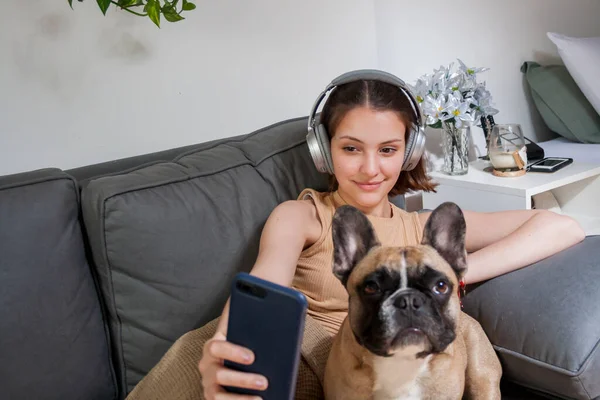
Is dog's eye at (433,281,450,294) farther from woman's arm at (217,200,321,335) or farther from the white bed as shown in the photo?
the white bed

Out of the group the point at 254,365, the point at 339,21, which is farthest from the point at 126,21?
the point at 254,365

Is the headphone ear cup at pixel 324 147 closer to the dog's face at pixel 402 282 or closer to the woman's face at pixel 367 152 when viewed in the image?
the woman's face at pixel 367 152

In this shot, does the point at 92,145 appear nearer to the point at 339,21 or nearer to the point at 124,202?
the point at 124,202

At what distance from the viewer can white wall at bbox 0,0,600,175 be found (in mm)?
1439

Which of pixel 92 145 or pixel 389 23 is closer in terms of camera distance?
pixel 92 145

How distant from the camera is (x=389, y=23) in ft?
6.95

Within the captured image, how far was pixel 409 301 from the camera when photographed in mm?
841

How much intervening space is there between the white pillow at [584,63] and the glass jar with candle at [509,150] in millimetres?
649

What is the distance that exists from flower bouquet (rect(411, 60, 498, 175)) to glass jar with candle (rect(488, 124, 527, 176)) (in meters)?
0.10

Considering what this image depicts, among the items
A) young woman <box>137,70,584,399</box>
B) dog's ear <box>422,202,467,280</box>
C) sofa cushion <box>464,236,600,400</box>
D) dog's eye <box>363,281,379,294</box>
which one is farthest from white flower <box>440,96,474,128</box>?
dog's eye <box>363,281,379,294</box>

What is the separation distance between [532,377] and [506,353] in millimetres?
64

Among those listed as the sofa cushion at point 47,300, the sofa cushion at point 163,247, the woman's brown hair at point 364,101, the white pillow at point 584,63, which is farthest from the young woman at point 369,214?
the white pillow at point 584,63

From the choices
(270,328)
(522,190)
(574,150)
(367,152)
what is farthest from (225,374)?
(574,150)

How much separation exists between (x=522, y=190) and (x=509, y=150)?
229mm
